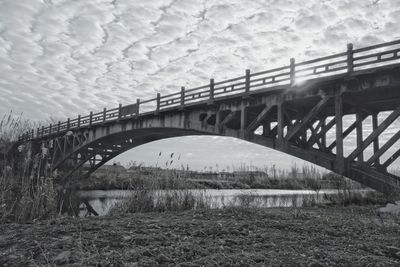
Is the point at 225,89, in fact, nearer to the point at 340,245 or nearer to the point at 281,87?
the point at 281,87

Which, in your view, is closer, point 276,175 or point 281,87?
point 281,87

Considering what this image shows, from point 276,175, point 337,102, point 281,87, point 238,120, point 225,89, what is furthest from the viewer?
point 276,175

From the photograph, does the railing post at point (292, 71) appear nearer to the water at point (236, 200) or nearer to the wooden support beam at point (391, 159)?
the wooden support beam at point (391, 159)

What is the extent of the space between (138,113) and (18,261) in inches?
822

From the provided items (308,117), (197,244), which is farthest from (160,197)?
(308,117)

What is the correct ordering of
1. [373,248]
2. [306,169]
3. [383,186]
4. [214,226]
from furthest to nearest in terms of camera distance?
[306,169], [383,186], [214,226], [373,248]

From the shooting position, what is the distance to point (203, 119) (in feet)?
62.1

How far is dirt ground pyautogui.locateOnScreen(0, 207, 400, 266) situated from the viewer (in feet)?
10.8

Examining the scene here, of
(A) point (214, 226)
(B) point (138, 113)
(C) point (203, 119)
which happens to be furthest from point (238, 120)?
(A) point (214, 226)

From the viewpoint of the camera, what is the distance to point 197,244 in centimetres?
392

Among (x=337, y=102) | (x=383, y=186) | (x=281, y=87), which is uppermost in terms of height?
(x=281, y=87)

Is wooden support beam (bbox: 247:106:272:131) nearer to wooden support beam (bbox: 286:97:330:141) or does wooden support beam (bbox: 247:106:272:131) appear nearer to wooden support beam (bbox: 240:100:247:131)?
wooden support beam (bbox: 240:100:247:131)

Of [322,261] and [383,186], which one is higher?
[383,186]

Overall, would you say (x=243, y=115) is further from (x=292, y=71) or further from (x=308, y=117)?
(x=308, y=117)
